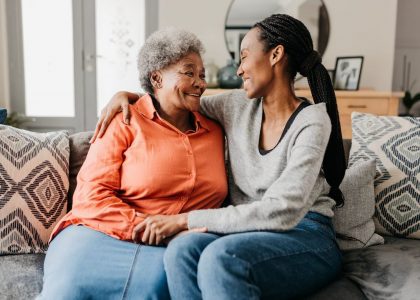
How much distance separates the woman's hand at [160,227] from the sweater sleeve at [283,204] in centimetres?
3

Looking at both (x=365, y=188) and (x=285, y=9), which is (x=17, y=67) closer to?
(x=285, y=9)

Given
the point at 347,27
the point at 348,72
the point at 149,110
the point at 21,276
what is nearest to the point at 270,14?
the point at 347,27

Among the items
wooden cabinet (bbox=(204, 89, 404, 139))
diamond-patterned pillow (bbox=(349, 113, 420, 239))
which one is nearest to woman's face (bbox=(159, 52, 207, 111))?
diamond-patterned pillow (bbox=(349, 113, 420, 239))

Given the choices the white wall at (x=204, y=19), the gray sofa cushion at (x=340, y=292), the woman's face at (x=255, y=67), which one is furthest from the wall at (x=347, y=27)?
the gray sofa cushion at (x=340, y=292)

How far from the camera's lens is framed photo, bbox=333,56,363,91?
405cm

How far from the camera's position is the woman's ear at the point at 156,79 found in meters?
1.63

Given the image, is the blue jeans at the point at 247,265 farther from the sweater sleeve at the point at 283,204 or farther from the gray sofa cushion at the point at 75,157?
the gray sofa cushion at the point at 75,157

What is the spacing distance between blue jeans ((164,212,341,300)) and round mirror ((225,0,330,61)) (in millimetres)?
3201

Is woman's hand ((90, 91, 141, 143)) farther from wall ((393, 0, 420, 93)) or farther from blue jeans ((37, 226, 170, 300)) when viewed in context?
wall ((393, 0, 420, 93))

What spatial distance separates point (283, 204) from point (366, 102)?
273 centimetres

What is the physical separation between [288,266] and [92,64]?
12.1ft

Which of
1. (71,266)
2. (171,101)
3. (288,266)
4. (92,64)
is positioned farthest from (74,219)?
(92,64)

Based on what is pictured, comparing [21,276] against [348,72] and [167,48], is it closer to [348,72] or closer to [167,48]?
[167,48]

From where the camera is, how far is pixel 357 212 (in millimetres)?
1605
